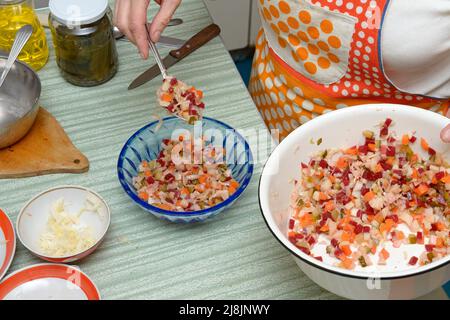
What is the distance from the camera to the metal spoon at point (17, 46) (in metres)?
1.30

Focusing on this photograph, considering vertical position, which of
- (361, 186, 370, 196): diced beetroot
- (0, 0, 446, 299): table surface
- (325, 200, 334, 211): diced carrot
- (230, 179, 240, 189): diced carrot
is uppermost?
(361, 186, 370, 196): diced beetroot

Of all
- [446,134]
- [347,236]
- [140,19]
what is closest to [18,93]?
[140,19]

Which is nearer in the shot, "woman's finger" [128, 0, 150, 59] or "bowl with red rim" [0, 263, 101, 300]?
"bowl with red rim" [0, 263, 101, 300]

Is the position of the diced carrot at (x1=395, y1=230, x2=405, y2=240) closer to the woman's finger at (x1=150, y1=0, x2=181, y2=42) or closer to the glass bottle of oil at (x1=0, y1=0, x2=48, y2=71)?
the woman's finger at (x1=150, y1=0, x2=181, y2=42)

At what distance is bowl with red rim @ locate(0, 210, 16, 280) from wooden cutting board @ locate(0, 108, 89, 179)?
132 mm

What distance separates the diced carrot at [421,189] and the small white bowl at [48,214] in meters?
0.54

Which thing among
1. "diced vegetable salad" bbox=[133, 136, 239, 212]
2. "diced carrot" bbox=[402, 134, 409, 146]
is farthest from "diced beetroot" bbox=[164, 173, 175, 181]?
"diced carrot" bbox=[402, 134, 409, 146]

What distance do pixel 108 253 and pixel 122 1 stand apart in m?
0.50

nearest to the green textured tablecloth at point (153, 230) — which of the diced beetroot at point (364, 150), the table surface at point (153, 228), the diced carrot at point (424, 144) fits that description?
the table surface at point (153, 228)

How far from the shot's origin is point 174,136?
1.28 m

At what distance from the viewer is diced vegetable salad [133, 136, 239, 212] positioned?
1151mm

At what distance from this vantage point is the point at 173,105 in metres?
1.23
